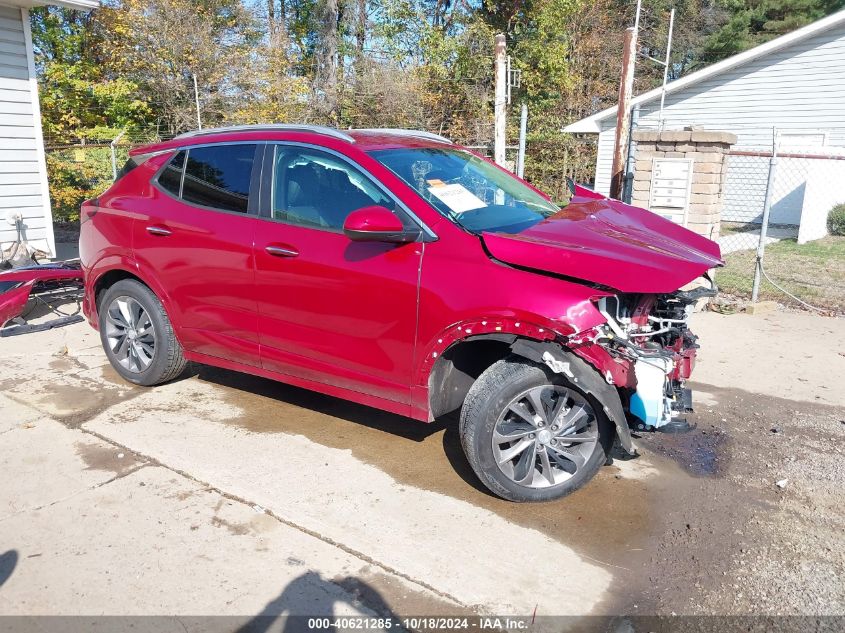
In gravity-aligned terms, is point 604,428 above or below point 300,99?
below

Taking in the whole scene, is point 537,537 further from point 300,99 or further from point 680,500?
point 300,99

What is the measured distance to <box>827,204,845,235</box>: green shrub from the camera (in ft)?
52.7

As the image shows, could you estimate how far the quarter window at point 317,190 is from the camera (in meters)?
4.01

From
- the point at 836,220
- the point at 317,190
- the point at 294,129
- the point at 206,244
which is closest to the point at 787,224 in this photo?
the point at 836,220

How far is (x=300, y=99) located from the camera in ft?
65.4

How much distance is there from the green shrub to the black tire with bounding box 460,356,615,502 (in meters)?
15.4

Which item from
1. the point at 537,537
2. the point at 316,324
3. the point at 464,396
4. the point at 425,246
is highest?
the point at 425,246

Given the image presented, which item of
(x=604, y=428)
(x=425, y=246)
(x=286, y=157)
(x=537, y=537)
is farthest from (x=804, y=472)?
(x=286, y=157)

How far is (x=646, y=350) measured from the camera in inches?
137

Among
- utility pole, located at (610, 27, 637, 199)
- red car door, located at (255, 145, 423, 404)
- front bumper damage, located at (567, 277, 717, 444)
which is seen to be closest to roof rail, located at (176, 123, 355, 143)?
red car door, located at (255, 145, 423, 404)

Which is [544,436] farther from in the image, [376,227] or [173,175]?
[173,175]

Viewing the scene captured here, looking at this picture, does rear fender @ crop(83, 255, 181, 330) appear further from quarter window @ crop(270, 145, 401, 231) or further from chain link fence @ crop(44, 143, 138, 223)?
chain link fence @ crop(44, 143, 138, 223)

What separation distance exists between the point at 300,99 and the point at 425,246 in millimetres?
17599

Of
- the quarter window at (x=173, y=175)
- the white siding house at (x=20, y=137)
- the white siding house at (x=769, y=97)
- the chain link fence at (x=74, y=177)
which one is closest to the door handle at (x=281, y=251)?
Answer: the quarter window at (x=173, y=175)
